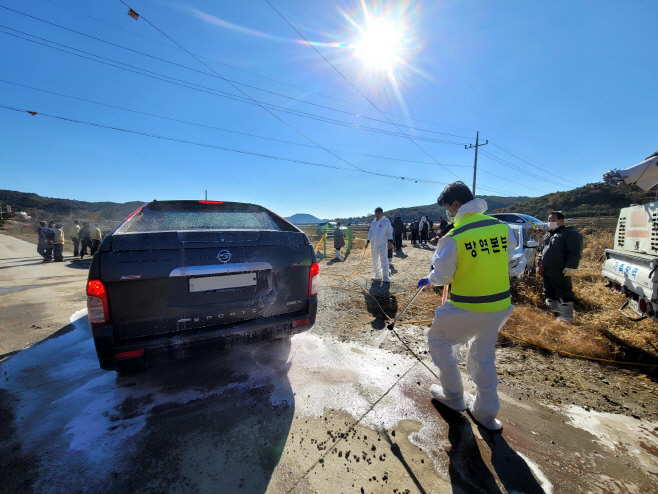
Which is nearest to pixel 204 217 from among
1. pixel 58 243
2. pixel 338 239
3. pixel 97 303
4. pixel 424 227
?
pixel 97 303

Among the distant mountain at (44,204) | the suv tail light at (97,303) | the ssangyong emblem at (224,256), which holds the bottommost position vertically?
the suv tail light at (97,303)

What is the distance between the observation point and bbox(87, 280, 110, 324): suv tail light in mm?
1866

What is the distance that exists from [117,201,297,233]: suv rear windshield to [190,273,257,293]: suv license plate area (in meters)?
0.73

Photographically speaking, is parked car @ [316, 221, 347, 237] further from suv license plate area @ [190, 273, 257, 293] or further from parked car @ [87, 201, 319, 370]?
suv license plate area @ [190, 273, 257, 293]

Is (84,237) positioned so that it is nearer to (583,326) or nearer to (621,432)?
(621,432)

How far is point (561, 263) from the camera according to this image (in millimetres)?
4141

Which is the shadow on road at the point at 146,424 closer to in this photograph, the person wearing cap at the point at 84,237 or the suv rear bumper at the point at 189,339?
the suv rear bumper at the point at 189,339

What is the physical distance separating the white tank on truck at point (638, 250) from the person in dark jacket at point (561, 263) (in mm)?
455

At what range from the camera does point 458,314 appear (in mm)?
2018

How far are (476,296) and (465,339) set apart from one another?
414mm

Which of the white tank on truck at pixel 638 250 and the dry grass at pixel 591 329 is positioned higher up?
the white tank on truck at pixel 638 250

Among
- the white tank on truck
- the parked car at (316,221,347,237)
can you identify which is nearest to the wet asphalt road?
the white tank on truck

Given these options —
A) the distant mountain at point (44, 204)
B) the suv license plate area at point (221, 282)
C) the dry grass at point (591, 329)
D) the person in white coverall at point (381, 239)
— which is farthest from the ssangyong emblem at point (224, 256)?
the distant mountain at point (44, 204)

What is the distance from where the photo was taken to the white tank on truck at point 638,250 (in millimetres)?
2947
